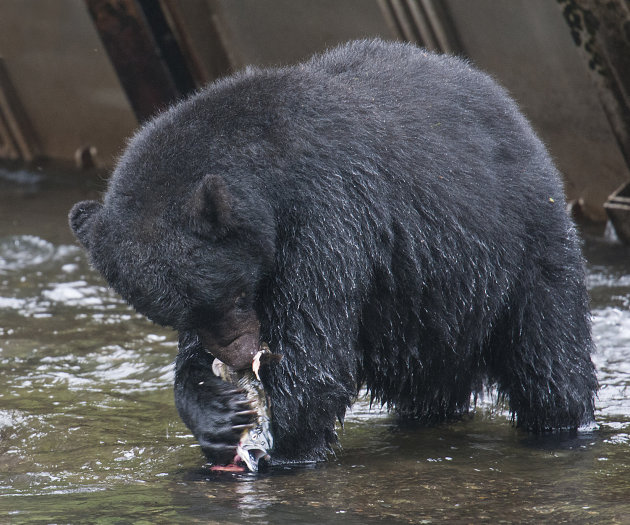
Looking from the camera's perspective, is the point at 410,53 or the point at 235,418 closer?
the point at 235,418

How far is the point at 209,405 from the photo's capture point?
14.2ft

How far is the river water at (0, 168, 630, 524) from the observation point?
353 cm

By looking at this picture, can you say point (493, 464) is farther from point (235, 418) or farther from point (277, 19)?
A: point (277, 19)

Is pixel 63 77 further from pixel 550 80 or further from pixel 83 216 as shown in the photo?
pixel 83 216

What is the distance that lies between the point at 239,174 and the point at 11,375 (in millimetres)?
2478

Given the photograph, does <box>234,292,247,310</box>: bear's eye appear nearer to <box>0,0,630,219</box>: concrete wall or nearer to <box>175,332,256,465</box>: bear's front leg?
<box>175,332,256,465</box>: bear's front leg

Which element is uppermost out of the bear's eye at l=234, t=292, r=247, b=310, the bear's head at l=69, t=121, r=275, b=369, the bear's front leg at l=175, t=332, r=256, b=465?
the bear's head at l=69, t=121, r=275, b=369

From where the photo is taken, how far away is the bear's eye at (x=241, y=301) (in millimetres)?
4031

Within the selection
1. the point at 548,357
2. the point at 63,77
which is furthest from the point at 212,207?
the point at 63,77

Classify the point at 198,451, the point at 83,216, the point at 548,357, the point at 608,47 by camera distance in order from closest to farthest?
the point at 83,216 → the point at 198,451 → the point at 548,357 → the point at 608,47

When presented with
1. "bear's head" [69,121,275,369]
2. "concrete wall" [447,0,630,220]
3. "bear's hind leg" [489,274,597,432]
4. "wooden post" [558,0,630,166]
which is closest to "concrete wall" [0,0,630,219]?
"concrete wall" [447,0,630,220]

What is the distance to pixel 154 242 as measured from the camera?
3885 mm

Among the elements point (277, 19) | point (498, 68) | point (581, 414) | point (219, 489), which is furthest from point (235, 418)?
point (277, 19)

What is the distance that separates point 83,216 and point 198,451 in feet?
4.00
